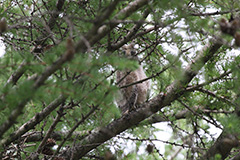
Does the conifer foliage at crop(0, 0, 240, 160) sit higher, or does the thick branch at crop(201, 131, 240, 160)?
the conifer foliage at crop(0, 0, 240, 160)

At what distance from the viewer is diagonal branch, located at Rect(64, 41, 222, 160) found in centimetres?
271

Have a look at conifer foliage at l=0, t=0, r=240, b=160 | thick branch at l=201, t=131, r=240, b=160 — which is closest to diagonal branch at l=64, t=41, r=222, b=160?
conifer foliage at l=0, t=0, r=240, b=160

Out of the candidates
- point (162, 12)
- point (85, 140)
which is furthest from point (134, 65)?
point (85, 140)

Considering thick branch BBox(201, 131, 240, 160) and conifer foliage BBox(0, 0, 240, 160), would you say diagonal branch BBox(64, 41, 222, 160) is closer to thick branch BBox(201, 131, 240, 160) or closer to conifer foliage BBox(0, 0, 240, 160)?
conifer foliage BBox(0, 0, 240, 160)

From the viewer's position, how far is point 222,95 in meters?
2.71

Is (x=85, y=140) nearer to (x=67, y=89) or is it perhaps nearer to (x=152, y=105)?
(x=152, y=105)

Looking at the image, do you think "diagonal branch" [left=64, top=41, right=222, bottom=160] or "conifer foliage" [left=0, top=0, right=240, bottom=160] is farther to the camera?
"diagonal branch" [left=64, top=41, right=222, bottom=160]

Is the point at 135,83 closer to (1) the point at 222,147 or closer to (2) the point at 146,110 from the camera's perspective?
(2) the point at 146,110

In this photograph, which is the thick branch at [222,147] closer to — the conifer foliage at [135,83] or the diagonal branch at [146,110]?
the conifer foliage at [135,83]

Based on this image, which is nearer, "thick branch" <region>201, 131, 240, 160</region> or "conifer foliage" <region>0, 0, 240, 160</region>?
"conifer foliage" <region>0, 0, 240, 160</region>

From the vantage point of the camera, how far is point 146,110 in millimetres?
2984

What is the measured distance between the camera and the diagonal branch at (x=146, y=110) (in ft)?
8.89

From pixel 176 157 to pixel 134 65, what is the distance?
3955 mm

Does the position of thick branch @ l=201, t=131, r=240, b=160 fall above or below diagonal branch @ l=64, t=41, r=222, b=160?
below
